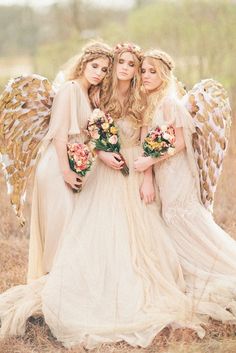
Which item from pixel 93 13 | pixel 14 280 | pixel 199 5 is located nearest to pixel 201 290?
pixel 14 280

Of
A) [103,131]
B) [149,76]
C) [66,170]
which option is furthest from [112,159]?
[149,76]

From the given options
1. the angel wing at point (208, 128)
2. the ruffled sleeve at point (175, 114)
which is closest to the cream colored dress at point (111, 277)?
the ruffled sleeve at point (175, 114)

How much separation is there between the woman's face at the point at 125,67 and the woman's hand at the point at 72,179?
695mm

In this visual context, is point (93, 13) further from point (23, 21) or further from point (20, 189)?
point (20, 189)

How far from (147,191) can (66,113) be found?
732mm

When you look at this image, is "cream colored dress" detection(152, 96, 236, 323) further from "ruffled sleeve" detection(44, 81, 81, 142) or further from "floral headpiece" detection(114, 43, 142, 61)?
"ruffled sleeve" detection(44, 81, 81, 142)

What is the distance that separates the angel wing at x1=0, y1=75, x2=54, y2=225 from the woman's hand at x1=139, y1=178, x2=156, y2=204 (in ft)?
2.53

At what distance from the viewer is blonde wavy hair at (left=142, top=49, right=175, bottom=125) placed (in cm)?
451

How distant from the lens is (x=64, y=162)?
4.51 m

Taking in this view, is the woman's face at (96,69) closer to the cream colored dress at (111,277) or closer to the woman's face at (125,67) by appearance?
the woman's face at (125,67)

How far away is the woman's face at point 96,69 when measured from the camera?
4.53 meters

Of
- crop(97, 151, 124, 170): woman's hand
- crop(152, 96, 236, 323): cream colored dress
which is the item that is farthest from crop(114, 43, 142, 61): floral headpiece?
crop(97, 151, 124, 170): woman's hand

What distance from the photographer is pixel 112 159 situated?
14.8 feet

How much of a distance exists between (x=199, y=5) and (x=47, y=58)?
304 cm
